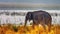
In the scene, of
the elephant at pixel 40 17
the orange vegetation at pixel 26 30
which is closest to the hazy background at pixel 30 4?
the elephant at pixel 40 17

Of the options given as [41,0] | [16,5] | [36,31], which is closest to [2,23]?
[16,5]

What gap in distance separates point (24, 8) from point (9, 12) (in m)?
0.16

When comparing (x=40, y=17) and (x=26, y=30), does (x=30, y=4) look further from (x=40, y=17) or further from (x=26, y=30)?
(x=26, y=30)

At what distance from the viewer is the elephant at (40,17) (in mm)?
1248

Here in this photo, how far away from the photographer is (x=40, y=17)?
1.26 m

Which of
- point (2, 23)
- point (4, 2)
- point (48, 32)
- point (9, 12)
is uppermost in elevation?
point (4, 2)

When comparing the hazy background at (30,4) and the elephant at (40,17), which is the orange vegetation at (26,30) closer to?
the elephant at (40,17)

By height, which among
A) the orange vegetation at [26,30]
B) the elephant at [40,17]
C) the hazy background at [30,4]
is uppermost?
the hazy background at [30,4]

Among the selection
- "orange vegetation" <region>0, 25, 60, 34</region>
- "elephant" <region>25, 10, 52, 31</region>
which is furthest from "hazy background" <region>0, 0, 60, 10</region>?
"orange vegetation" <region>0, 25, 60, 34</region>

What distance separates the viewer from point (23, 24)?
124 cm

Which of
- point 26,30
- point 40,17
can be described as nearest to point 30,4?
point 40,17

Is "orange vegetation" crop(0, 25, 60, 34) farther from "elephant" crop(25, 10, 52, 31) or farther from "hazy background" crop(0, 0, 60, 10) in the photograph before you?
"hazy background" crop(0, 0, 60, 10)

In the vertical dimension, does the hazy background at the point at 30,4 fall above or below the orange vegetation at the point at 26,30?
above

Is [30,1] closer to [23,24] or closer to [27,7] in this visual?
[27,7]
